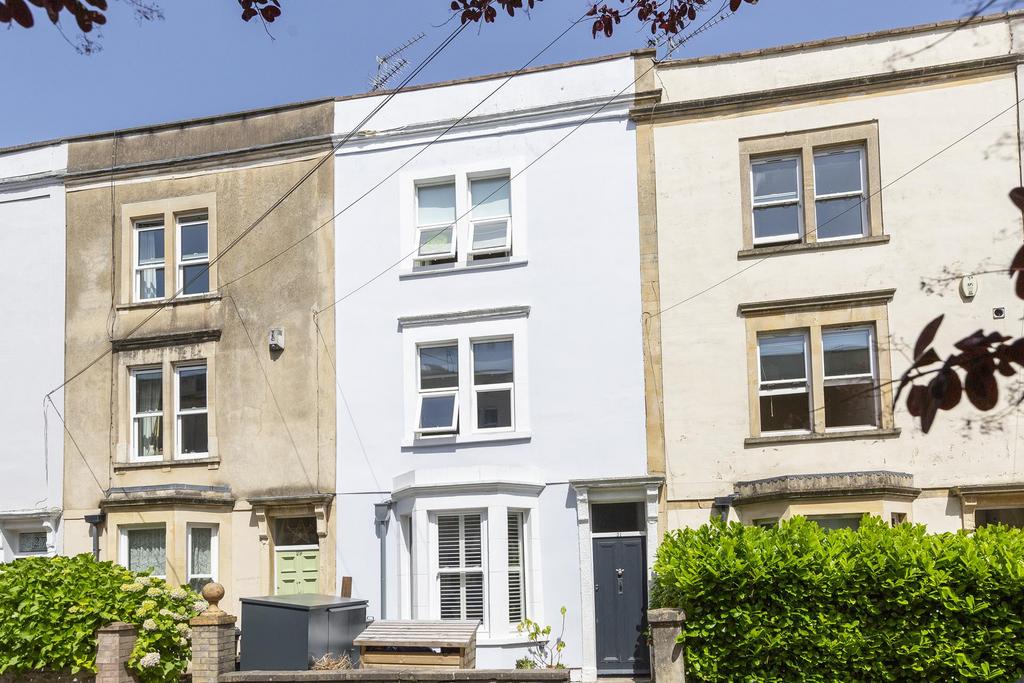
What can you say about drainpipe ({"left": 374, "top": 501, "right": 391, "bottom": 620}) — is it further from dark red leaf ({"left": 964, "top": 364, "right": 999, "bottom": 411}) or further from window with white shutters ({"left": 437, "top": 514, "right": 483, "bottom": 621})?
dark red leaf ({"left": 964, "top": 364, "right": 999, "bottom": 411})

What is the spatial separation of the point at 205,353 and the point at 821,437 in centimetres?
1055

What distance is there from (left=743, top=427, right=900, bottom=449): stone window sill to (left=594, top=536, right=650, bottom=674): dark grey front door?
7.68ft

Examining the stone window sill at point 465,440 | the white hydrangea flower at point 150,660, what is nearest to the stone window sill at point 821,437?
the stone window sill at point 465,440

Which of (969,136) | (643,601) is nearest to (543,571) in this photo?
(643,601)

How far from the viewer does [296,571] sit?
21.5m

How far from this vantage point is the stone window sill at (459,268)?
67.9ft

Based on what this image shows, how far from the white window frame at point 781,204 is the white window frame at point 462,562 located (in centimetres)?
608

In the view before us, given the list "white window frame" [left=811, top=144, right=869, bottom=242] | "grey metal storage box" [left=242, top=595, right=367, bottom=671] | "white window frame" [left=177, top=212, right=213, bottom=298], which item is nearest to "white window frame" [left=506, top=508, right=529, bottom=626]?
"grey metal storage box" [left=242, top=595, right=367, bottom=671]

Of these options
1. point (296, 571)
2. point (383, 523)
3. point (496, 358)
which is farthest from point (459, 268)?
point (296, 571)

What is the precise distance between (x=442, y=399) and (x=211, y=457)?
424cm

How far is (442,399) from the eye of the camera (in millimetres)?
20828

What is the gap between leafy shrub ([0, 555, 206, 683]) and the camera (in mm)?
16828

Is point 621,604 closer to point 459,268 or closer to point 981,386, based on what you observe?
point 459,268

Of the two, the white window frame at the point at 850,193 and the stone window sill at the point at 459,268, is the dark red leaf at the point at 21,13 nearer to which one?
the white window frame at the point at 850,193
